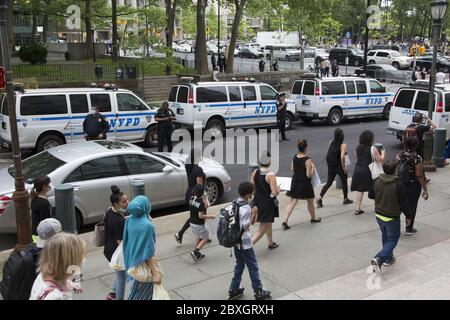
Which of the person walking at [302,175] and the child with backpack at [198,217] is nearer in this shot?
the child with backpack at [198,217]

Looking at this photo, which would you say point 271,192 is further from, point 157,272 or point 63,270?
point 63,270

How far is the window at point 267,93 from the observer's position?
19444mm

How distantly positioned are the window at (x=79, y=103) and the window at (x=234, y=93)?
532cm

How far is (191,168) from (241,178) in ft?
15.3

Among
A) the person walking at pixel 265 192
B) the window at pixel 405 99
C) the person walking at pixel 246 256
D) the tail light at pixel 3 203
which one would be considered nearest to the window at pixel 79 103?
the tail light at pixel 3 203

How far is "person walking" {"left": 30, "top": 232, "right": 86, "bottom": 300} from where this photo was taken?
3.84 m

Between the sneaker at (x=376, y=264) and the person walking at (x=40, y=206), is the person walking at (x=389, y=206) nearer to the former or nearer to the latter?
the sneaker at (x=376, y=264)

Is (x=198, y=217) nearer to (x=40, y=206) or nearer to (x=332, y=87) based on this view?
(x=40, y=206)

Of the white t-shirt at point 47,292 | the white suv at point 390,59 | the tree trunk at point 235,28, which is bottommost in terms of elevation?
the white t-shirt at point 47,292

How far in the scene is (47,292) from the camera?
150 inches

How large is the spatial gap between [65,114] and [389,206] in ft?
35.4

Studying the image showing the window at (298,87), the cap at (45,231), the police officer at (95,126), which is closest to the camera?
the cap at (45,231)

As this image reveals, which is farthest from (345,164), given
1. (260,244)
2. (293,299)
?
(293,299)

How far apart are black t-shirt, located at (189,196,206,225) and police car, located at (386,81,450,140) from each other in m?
10.2
